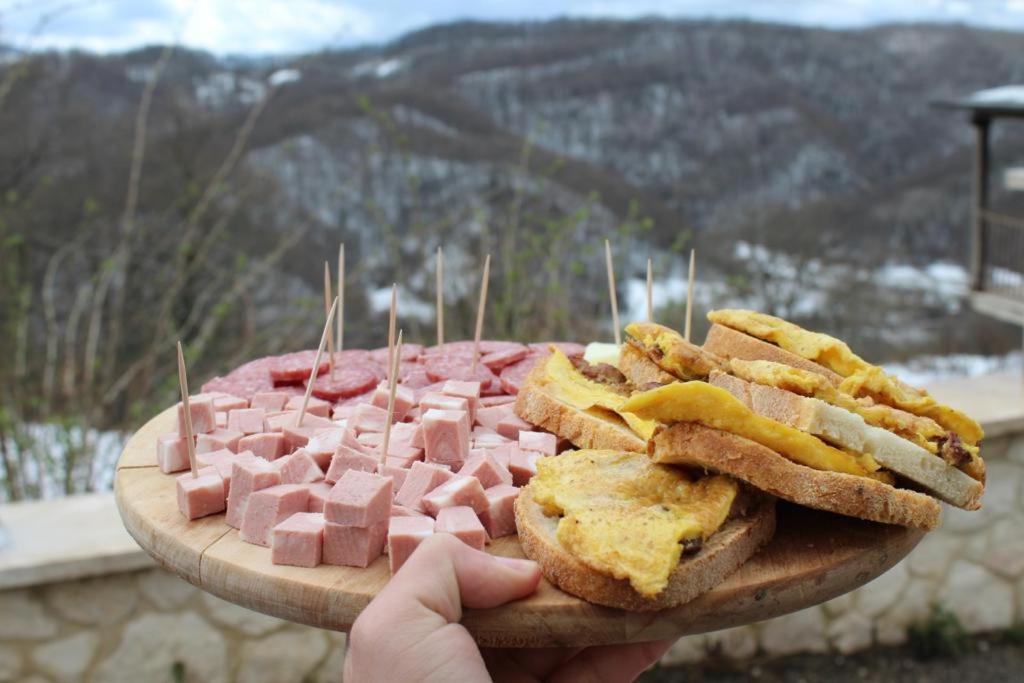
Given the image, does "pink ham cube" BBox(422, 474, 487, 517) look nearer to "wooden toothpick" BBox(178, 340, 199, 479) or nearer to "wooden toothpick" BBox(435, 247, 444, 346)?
"wooden toothpick" BBox(178, 340, 199, 479)

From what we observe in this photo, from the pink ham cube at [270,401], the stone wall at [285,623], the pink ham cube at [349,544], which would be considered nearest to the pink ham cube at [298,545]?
the pink ham cube at [349,544]

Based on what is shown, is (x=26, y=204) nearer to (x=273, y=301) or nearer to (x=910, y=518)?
(x=273, y=301)

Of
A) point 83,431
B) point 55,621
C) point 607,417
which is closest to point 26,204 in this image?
point 83,431

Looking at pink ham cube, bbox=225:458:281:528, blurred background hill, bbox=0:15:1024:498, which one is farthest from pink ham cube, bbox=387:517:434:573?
blurred background hill, bbox=0:15:1024:498

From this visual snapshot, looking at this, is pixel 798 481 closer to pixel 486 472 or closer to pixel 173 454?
pixel 486 472

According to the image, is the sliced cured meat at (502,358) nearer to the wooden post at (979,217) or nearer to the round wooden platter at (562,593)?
the round wooden platter at (562,593)

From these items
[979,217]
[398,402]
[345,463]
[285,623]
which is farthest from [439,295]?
[979,217]
